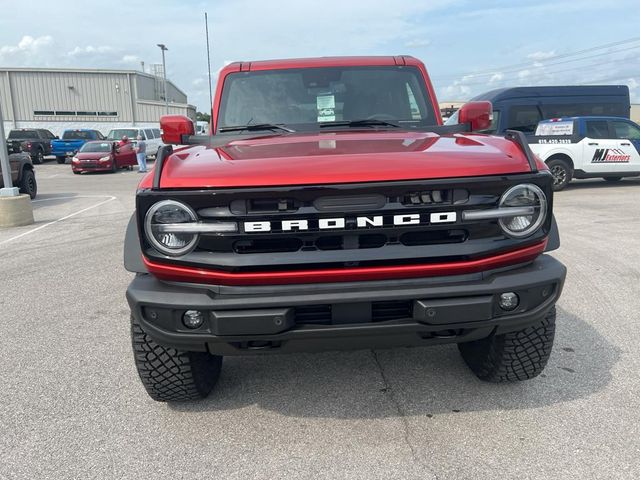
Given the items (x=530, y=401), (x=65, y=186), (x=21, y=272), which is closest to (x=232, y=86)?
(x=530, y=401)

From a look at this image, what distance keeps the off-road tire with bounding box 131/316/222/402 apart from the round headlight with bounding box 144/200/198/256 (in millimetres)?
546

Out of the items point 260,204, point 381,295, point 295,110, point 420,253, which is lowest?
point 381,295

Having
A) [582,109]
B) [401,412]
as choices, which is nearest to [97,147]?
[582,109]

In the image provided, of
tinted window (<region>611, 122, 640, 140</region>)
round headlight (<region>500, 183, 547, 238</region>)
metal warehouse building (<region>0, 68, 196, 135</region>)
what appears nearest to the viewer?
round headlight (<region>500, 183, 547, 238</region>)

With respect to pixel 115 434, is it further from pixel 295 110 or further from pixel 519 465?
pixel 295 110

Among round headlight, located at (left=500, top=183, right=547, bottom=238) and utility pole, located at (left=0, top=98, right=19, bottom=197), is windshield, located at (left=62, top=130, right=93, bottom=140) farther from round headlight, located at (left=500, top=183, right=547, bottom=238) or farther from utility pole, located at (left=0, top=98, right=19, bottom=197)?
round headlight, located at (left=500, top=183, right=547, bottom=238)

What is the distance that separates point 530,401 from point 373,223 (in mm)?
1436

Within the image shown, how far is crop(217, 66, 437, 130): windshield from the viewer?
364 cm

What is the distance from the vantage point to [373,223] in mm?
2279

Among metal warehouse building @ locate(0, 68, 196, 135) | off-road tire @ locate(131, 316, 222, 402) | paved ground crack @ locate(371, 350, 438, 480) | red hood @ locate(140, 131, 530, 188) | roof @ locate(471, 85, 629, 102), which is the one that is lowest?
paved ground crack @ locate(371, 350, 438, 480)

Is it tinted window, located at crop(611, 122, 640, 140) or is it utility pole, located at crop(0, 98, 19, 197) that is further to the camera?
tinted window, located at crop(611, 122, 640, 140)

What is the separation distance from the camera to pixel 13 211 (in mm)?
9008

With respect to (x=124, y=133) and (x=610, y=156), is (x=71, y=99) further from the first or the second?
(x=610, y=156)

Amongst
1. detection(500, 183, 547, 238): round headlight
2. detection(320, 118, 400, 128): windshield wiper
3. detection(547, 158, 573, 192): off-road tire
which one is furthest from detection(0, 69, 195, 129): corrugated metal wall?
detection(500, 183, 547, 238): round headlight
